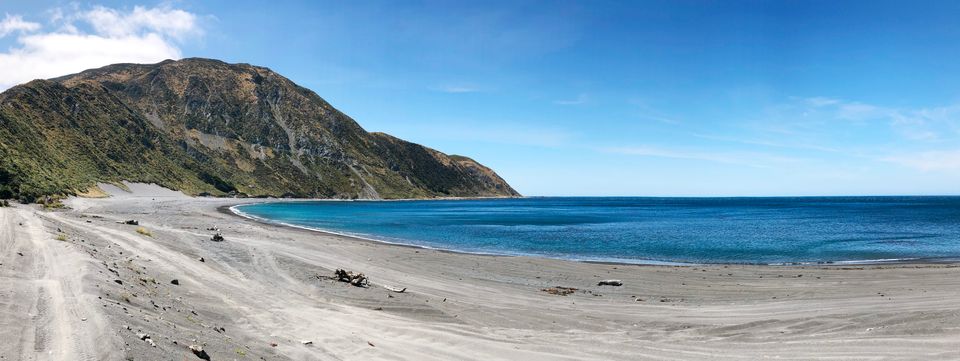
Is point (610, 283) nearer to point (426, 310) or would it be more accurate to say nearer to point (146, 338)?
point (426, 310)

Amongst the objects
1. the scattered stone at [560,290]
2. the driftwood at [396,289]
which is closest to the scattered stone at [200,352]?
the driftwood at [396,289]

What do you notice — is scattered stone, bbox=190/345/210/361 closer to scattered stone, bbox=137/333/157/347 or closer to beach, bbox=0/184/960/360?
beach, bbox=0/184/960/360

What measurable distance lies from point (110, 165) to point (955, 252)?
148m

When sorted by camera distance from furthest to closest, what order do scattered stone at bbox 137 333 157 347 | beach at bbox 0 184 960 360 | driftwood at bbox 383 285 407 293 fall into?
driftwood at bbox 383 285 407 293 < beach at bbox 0 184 960 360 < scattered stone at bbox 137 333 157 347

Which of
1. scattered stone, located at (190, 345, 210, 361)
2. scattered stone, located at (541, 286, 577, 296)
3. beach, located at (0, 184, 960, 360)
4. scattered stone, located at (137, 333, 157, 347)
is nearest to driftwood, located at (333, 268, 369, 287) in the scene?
beach, located at (0, 184, 960, 360)

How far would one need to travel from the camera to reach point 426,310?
55.1 feet

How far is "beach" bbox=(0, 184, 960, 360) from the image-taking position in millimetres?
10438

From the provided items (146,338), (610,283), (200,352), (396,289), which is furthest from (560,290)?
(146,338)

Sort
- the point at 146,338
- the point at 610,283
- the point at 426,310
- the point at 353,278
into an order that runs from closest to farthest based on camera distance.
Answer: the point at 146,338
the point at 426,310
the point at 353,278
the point at 610,283

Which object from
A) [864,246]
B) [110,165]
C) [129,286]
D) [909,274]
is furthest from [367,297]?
[110,165]

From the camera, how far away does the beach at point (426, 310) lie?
34.2ft

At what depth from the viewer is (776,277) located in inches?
1003

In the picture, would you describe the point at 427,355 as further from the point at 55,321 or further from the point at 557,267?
the point at 557,267

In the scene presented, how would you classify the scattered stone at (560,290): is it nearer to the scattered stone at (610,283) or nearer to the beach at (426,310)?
the beach at (426,310)
